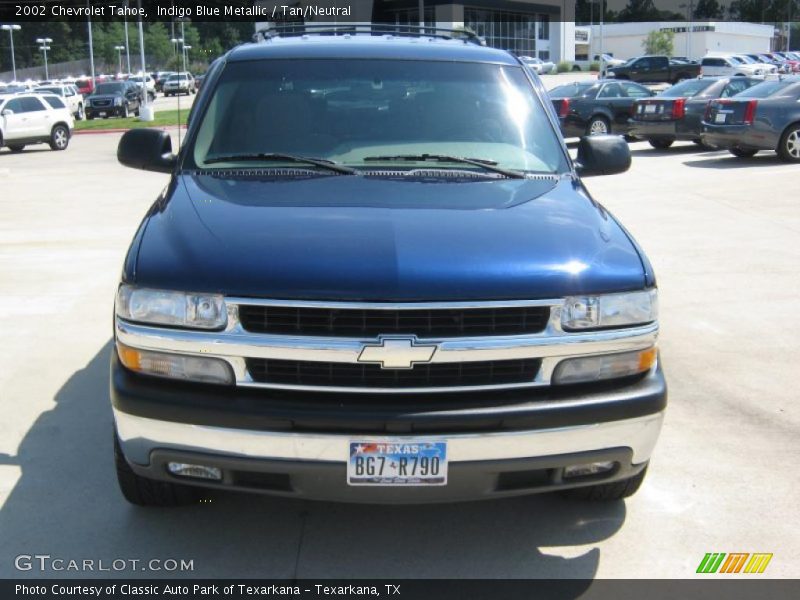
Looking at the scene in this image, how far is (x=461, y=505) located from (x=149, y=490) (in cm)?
131

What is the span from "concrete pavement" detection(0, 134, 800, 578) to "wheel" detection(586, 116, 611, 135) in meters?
13.6

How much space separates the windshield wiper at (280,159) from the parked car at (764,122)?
46.5 feet

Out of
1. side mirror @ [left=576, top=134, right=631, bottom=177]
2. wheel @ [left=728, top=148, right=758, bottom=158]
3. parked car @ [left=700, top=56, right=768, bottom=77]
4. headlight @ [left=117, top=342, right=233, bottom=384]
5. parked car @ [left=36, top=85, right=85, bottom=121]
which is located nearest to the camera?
headlight @ [left=117, top=342, right=233, bottom=384]

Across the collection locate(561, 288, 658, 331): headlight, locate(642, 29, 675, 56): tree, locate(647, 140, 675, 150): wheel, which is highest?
locate(642, 29, 675, 56): tree

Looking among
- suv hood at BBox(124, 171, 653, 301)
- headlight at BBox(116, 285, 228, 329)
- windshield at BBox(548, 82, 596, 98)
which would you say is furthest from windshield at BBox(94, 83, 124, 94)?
headlight at BBox(116, 285, 228, 329)

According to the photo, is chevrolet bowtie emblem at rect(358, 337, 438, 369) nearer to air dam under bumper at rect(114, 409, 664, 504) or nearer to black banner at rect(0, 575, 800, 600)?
air dam under bumper at rect(114, 409, 664, 504)

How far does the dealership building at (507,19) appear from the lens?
260ft

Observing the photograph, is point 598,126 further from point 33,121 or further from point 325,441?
point 325,441

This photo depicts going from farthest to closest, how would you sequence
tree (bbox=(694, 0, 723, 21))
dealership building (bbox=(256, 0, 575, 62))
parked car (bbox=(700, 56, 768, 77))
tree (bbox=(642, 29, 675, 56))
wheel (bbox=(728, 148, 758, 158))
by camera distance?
tree (bbox=(694, 0, 723, 21)) < dealership building (bbox=(256, 0, 575, 62)) < tree (bbox=(642, 29, 675, 56)) < parked car (bbox=(700, 56, 768, 77)) < wheel (bbox=(728, 148, 758, 158))

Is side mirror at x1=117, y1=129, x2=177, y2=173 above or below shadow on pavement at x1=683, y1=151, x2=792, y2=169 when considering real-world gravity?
above

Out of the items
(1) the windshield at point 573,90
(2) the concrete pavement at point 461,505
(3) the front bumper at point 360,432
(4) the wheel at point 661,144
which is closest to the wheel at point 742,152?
(4) the wheel at point 661,144

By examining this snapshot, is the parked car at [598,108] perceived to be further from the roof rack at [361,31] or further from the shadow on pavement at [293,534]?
the shadow on pavement at [293,534]

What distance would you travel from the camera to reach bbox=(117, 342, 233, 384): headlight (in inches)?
127

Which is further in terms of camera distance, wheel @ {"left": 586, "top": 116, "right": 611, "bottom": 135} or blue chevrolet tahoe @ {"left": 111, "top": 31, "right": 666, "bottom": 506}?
wheel @ {"left": 586, "top": 116, "right": 611, "bottom": 135}
